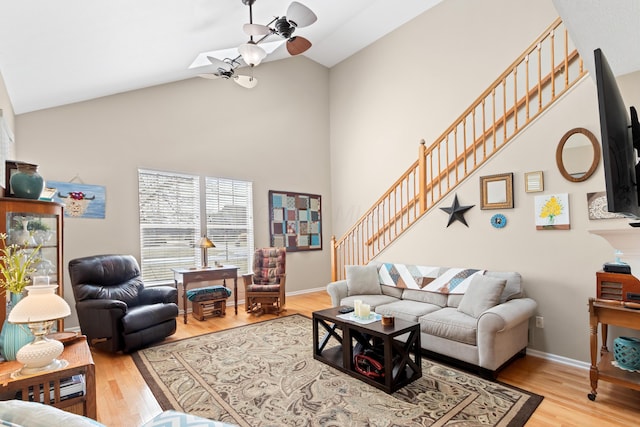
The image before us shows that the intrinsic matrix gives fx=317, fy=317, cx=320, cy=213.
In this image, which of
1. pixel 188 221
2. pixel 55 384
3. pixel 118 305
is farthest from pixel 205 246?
pixel 55 384

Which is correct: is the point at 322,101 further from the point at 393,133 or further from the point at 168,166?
the point at 168,166

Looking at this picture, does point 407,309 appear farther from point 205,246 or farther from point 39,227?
point 39,227

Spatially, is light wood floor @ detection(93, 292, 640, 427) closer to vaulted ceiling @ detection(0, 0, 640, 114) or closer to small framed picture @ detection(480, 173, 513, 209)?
small framed picture @ detection(480, 173, 513, 209)

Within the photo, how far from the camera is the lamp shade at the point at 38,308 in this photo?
1784 mm

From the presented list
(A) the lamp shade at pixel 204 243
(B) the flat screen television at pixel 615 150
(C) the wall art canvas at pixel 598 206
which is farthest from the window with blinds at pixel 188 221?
(B) the flat screen television at pixel 615 150

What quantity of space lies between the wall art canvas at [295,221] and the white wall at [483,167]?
584 millimetres

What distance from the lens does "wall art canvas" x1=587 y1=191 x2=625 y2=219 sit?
2.90 metres

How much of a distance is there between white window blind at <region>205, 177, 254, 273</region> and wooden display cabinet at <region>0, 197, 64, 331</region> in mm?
2705

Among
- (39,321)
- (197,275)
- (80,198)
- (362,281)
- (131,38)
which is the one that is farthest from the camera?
(197,275)

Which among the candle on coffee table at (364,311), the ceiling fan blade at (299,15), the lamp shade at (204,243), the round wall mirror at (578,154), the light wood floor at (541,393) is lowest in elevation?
the light wood floor at (541,393)

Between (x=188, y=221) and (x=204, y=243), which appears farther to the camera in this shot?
(x=188, y=221)

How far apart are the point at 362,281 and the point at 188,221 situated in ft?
9.95

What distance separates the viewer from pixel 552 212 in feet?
10.5

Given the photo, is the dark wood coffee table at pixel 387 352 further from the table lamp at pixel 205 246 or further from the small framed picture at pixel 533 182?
the table lamp at pixel 205 246
